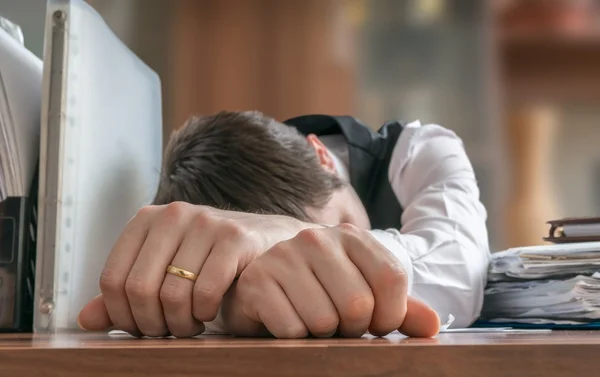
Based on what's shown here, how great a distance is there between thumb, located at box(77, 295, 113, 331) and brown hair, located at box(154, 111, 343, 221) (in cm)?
29

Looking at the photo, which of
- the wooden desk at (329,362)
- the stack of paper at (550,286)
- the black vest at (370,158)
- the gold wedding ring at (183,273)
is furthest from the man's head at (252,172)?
the wooden desk at (329,362)

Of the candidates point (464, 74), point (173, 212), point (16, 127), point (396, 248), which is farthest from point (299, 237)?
point (464, 74)

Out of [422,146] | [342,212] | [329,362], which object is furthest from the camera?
[422,146]

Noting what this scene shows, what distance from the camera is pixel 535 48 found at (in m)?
2.18

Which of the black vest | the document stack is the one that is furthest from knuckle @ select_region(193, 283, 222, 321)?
the black vest

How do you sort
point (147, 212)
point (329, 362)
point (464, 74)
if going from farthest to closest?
point (464, 74) → point (147, 212) → point (329, 362)

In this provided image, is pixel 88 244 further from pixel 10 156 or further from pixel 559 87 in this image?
pixel 559 87

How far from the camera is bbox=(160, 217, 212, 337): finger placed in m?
0.49

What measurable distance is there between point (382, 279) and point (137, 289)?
0.53 feet

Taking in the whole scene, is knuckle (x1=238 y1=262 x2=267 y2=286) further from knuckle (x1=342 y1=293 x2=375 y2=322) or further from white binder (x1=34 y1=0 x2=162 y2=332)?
white binder (x1=34 y1=0 x2=162 y2=332)

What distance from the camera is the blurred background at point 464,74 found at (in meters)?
2.19

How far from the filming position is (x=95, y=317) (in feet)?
1.72

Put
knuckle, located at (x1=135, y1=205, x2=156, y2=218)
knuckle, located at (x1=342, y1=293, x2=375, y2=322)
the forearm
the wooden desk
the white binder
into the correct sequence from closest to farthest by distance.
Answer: the wooden desk < knuckle, located at (x1=342, y1=293, x2=375, y2=322) < knuckle, located at (x1=135, y1=205, x2=156, y2=218) < the white binder < the forearm

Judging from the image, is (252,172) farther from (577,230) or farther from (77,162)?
(577,230)
